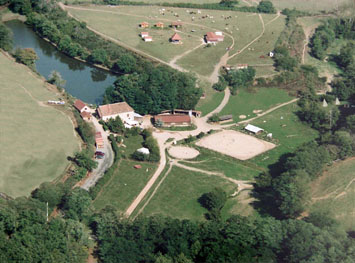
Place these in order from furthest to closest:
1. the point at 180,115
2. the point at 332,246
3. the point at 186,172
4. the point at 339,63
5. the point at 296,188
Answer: the point at 339,63 < the point at 180,115 < the point at 186,172 < the point at 296,188 < the point at 332,246

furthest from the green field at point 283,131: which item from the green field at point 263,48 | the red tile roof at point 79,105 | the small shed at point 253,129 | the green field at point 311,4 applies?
the green field at point 311,4

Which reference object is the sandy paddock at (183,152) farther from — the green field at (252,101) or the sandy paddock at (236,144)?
the green field at (252,101)

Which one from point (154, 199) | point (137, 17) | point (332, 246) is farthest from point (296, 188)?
point (137, 17)

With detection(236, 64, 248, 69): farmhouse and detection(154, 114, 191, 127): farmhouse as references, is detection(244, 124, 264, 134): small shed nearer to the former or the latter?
detection(154, 114, 191, 127): farmhouse

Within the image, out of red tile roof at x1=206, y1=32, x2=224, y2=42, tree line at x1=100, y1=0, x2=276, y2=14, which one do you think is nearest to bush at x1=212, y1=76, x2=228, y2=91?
red tile roof at x1=206, y1=32, x2=224, y2=42

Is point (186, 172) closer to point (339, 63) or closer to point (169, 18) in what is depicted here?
point (339, 63)
